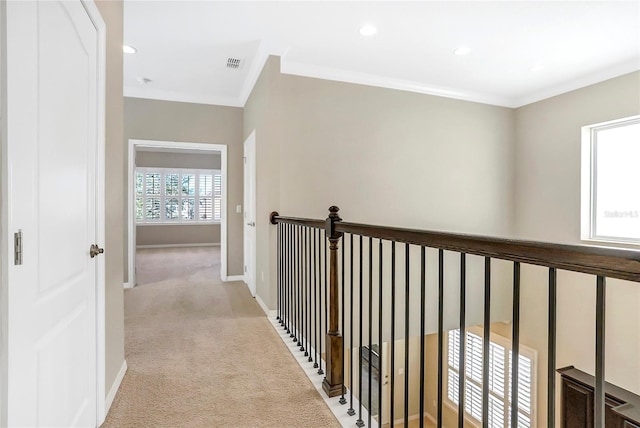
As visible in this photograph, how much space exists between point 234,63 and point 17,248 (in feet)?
10.5

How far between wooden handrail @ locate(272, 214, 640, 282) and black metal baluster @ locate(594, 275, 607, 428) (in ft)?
0.15

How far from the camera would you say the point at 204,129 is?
4.62m

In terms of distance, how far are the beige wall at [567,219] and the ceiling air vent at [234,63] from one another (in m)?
3.90

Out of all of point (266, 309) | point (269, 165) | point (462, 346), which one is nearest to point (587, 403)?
point (266, 309)

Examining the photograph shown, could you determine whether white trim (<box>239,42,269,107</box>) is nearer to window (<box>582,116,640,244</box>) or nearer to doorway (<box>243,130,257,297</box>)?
doorway (<box>243,130,257,297</box>)

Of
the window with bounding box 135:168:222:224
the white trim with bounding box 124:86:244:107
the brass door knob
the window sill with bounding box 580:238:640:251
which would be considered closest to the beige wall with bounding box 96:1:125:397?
the brass door knob

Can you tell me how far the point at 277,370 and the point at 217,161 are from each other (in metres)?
8.05

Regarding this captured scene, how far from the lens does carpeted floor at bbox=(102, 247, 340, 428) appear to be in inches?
67.3

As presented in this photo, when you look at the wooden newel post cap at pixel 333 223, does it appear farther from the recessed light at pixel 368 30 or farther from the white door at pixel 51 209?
the recessed light at pixel 368 30

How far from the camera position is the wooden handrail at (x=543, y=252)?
647 mm

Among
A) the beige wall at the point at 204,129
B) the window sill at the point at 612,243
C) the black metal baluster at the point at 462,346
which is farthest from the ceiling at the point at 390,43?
the black metal baluster at the point at 462,346

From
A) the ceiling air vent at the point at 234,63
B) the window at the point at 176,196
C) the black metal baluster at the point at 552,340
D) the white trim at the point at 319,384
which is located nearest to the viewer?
the black metal baluster at the point at 552,340

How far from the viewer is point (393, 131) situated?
404 cm

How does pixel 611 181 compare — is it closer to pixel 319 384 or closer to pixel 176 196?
pixel 319 384
